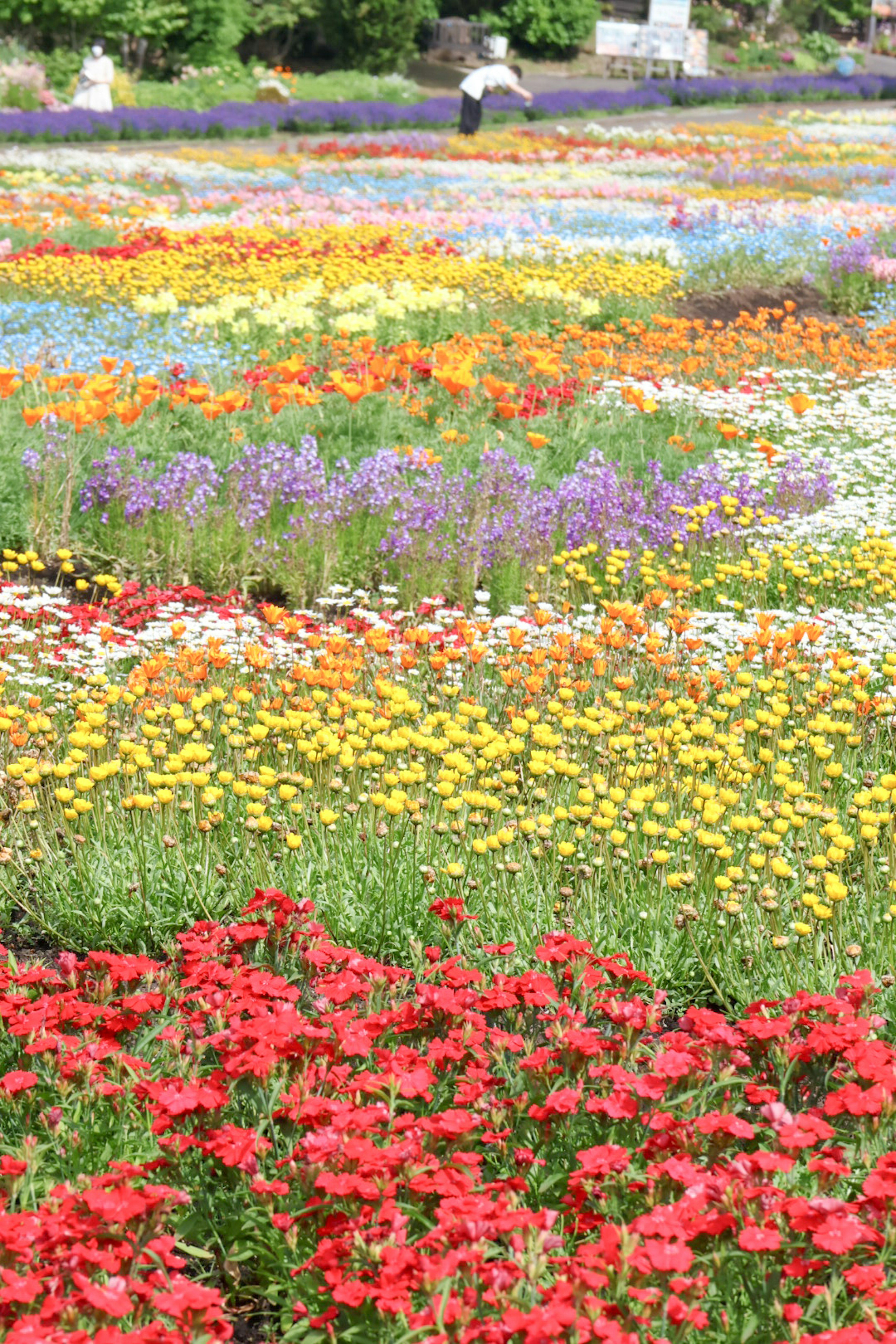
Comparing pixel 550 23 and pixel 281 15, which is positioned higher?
pixel 550 23

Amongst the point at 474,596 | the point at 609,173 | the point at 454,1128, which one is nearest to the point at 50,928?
the point at 454,1128

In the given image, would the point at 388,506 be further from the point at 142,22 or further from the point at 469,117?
the point at 142,22

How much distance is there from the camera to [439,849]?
378 cm

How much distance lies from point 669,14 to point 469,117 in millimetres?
21642

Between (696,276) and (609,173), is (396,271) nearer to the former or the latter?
(696,276)

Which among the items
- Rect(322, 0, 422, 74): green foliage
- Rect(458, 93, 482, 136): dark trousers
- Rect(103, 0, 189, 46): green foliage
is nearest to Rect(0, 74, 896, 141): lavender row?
Rect(458, 93, 482, 136): dark trousers

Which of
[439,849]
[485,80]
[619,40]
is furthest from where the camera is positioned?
[619,40]

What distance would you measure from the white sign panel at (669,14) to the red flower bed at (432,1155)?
Answer: 48493 millimetres

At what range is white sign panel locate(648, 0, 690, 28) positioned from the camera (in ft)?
148

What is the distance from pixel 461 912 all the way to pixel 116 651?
7.64ft

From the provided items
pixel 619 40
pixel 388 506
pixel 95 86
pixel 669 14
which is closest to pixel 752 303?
pixel 388 506

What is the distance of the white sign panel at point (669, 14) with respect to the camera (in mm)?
45188

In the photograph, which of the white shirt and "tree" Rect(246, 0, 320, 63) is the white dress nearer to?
the white shirt

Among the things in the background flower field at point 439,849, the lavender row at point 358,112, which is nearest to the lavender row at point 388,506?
the background flower field at point 439,849
